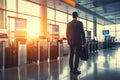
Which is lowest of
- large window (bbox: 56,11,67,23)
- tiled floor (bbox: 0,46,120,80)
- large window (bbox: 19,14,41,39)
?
tiled floor (bbox: 0,46,120,80)

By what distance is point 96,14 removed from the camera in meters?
16.9

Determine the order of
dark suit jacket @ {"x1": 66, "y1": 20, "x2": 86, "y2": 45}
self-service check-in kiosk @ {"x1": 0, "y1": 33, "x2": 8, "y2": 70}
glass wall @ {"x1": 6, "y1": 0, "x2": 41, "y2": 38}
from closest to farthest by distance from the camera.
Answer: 1. dark suit jacket @ {"x1": 66, "y1": 20, "x2": 86, "y2": 45}
2. self-service check-in kiosk @ {"x1": 0, "y1": 33, "x2": 8, "y2": 70}
3. glass wall @ {"x1": 6, "y1": 0, "x2": 41, "y2": 38}

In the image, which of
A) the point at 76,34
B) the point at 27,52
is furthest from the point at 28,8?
the point at 76,34

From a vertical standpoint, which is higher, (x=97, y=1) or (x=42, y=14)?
(x=97, y=1)

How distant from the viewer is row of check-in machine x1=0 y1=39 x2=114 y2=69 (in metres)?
5.66

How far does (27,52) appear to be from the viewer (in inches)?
262

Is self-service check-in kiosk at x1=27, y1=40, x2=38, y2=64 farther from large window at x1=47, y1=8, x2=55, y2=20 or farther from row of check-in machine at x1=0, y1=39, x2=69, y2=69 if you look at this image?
large window at x1=47, y1=8, x2=55, y2=20

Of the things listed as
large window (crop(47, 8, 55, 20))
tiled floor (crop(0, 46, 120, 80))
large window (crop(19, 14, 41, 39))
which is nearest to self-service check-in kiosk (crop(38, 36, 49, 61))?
tiled floor (crop(0, 46, 120, 80))

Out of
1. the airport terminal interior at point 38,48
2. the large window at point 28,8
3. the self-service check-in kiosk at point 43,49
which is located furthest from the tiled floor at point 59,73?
the large window at point 28,8

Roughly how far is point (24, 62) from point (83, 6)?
8534 mm

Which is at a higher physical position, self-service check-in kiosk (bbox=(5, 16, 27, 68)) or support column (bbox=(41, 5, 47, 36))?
support column (bbox=(41, 5, 47, 36))

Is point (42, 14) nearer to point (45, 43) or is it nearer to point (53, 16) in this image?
point (53, 16)

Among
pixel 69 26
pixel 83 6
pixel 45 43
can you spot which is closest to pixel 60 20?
pixel 83 6

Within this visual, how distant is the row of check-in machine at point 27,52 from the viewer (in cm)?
566
